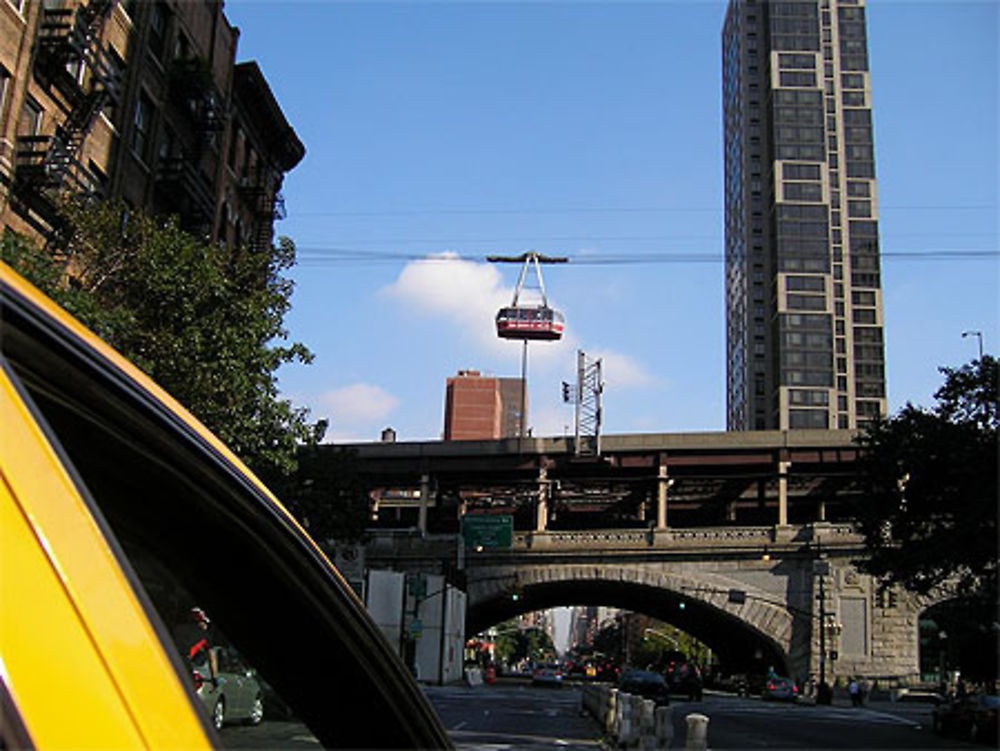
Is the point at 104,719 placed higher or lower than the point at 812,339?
lower

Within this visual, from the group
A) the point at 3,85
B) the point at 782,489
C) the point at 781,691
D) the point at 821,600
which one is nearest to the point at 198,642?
the point at 3,85

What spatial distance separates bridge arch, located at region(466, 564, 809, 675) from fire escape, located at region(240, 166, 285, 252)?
90.5 feet

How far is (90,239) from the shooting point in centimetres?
1877

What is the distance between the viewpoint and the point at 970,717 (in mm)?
27297

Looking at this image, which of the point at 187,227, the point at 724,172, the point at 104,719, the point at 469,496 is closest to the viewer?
the point at 104,719

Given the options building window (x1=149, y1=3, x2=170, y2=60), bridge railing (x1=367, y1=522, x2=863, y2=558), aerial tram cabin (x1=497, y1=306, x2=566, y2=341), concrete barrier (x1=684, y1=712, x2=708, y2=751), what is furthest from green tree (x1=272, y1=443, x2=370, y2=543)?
aerial tram cabin (x1=497, y1=306, x2=566, y2=341)

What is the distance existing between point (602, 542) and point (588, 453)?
17.9ft

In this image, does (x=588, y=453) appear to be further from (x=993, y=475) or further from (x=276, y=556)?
(x=276, y=556)

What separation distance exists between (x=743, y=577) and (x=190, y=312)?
44.5 meters

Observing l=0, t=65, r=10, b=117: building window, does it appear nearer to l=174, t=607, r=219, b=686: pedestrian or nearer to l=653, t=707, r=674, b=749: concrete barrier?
l=653, t=707, r=674, b=749: concrete barrier

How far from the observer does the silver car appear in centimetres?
149

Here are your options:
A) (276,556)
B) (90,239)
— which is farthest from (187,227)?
(276,556)

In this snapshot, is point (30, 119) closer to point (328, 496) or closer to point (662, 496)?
point (328, 496)

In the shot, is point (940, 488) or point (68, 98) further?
point (940, 488)
